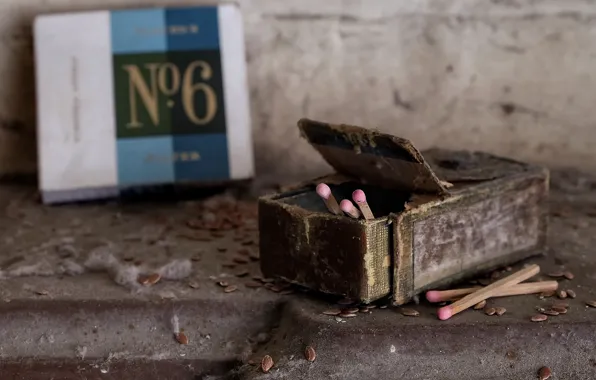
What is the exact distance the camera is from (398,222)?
1005 millimetres

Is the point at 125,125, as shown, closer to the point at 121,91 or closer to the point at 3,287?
the point at 121,91

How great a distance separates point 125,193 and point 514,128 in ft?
2.42

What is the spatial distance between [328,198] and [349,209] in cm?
4

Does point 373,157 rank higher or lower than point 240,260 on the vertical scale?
higher

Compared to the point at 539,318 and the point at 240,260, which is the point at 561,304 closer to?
the point at 539,318

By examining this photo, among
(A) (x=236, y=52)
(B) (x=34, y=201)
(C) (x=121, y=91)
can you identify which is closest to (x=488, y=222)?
(A) (x=236, y=52)

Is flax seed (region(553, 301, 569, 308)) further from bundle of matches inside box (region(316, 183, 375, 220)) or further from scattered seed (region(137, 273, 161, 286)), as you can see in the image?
scattered seed (region(137, 273, 161, 286))

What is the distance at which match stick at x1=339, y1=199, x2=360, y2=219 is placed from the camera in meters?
0.99

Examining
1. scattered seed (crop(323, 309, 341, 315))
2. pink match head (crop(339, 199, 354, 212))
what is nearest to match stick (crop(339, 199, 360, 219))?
pink match head (crop(339, 199, 354, 212))

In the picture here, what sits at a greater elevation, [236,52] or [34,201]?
[236,52]

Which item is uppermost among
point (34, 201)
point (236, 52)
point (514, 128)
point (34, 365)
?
point (236, 52)

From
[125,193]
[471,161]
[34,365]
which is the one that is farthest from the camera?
[125,193]

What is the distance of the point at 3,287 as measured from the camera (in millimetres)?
1150

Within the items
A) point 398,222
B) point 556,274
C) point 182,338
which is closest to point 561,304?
point 556,274
